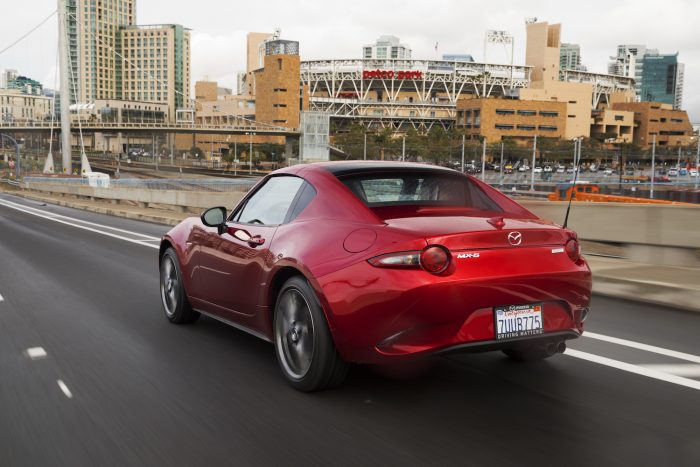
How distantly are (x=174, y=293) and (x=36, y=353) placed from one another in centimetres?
130

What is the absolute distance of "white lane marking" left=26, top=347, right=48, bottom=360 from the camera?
5.59 m

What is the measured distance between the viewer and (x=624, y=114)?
173 metres

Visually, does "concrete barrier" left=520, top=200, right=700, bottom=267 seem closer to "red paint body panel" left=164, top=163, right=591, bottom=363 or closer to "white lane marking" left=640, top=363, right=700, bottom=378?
"white lane marking" left=640, top=363, right=700, bottom=378

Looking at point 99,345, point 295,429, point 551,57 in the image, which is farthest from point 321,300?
point 551,57

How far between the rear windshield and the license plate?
926 millimetres

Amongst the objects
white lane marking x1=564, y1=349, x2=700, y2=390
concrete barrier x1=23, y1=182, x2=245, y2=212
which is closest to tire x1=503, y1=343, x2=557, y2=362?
white lane marking x1=564, y1=349, x2=700, y2=390

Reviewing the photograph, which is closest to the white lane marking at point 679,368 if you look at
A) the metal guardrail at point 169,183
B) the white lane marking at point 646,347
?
the white lane marking at point 646,347

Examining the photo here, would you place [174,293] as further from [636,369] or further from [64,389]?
[636,369]

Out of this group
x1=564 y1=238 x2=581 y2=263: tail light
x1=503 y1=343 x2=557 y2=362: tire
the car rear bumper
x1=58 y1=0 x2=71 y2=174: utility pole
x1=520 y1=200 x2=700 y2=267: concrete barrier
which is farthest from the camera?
x1=58 y1=0 x2=71 y2=174: utility pole

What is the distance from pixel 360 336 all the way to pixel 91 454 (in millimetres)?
1461

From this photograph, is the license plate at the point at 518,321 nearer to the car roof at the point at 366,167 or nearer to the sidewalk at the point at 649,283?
the car roof at the point at 366,167

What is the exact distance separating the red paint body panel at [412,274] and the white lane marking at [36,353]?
1854 mm

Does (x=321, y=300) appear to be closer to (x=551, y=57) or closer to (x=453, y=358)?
(x=453, y=358)

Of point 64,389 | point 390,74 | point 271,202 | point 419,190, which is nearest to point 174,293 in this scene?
point 271,202
